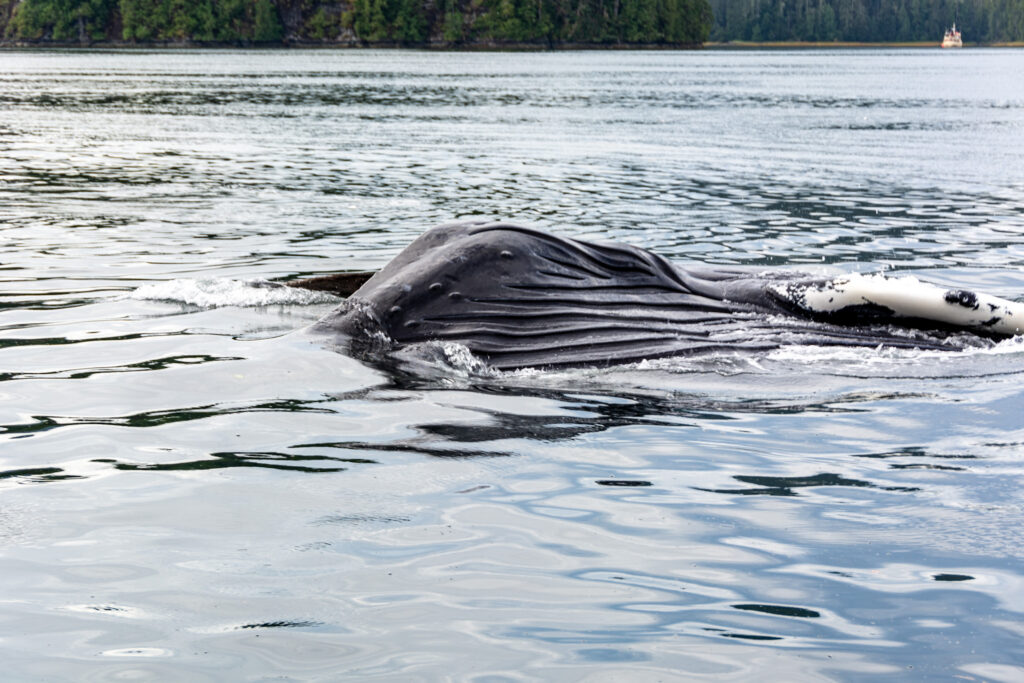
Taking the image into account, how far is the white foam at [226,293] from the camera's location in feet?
30.0

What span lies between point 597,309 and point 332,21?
6075 inches

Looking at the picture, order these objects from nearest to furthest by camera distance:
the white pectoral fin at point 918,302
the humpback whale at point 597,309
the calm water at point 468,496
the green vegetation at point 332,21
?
the calm water at point 468,496
the humpback whale at point 597,309
the white pectoral fin at point 918,302
the green vegetation at point 332,21

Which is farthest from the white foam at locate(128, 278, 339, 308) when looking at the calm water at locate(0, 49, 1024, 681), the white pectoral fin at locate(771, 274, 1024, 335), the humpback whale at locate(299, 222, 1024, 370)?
the white pectoral fin at locate(771, 274, 1024, 335)

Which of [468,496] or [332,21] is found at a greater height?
[332,21]

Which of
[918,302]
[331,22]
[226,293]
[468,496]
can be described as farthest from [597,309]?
[331,22]

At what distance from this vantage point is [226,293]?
31.3 ft

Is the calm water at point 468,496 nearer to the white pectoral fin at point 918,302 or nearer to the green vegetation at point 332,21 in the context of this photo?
the white pectoral fin at point 918,302

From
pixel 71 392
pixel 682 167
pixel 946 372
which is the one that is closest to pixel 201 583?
pixel 71 392

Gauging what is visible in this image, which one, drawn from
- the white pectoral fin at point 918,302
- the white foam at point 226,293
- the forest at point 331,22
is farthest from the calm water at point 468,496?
the forest at point 331,22

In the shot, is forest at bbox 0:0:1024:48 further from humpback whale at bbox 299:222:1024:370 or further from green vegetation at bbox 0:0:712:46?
humpback whale at bbox 299:222:1024:370

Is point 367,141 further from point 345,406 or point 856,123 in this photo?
point 345,406

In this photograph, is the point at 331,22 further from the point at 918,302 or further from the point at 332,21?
the point at 918,302

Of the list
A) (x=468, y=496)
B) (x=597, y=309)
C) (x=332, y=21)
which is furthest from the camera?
(x=332, y=21)

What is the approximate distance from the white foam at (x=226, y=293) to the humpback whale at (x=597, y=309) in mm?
1320
